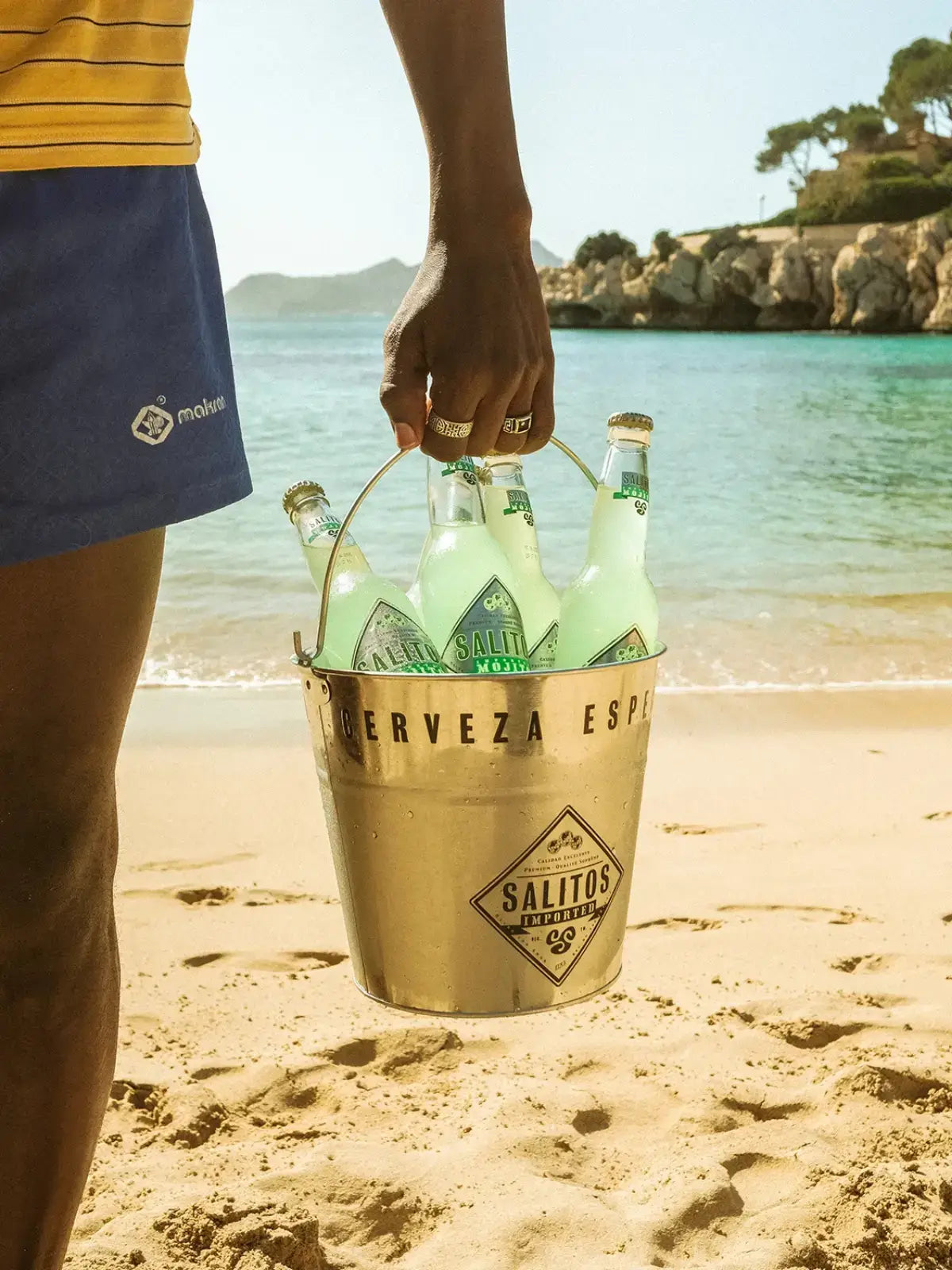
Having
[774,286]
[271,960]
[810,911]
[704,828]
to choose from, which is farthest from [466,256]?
[774,286]

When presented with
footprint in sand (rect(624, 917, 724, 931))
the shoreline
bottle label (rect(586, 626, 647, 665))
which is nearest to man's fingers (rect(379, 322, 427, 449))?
bottle label (rect(586, 626, 647, 665))

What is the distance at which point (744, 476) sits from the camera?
1062cm

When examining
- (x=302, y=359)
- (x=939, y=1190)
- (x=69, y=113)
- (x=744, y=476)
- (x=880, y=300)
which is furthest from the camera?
(x=880, y=300)

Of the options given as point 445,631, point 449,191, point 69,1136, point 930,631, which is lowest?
point 930,631

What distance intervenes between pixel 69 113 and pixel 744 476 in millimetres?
10089

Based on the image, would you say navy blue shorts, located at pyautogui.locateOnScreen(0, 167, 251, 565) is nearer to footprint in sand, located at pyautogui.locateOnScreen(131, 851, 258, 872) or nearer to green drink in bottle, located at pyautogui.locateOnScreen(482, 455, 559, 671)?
green drink in bottle, located at pyautogui.locateOnScreen(482, 455, 559, 671)

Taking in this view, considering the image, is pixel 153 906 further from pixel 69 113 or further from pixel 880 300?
pixel 880 300

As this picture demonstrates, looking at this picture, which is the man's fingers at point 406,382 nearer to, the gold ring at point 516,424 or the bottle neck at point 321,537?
the gold ring at point 516,424

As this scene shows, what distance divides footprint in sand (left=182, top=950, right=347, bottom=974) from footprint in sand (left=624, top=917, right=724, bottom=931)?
0.58m

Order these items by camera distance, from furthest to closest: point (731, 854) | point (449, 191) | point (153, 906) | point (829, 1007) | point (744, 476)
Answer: point (744, 476)
point (731, 854)
point (153, 906)
point (829, 1007)
point (449, 191)

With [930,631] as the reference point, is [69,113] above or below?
above

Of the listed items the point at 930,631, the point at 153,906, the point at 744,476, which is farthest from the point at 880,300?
the point at 153,906

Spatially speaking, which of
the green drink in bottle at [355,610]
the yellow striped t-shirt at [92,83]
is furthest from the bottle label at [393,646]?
the yellow striped t-shirt at [92,83]

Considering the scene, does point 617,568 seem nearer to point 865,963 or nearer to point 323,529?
point 323,529
